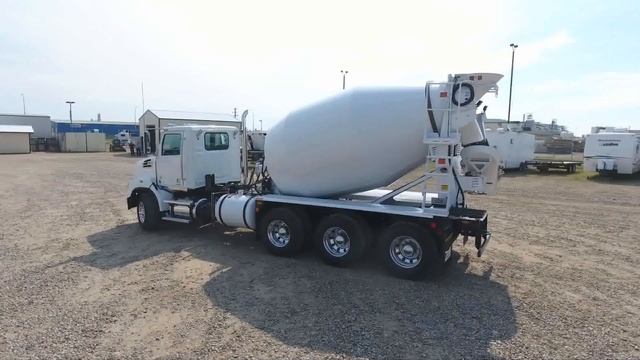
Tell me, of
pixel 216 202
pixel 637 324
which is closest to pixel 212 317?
pixel 216 202

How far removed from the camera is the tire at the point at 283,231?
824cm

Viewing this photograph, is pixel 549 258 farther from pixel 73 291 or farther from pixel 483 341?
pixel 73 291

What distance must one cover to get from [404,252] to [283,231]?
2.50 meters

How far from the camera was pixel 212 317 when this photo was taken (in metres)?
5.88

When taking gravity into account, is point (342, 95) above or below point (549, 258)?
above

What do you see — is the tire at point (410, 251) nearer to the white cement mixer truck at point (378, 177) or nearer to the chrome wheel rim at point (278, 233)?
the white cement mixer truck at point (378, 177)

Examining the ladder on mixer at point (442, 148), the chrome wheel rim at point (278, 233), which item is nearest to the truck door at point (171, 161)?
the chrome wheel rim at point (278, 233)

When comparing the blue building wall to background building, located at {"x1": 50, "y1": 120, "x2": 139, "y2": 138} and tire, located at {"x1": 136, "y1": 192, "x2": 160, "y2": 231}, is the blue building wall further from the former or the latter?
tire, located at {"x1": 136, "y1": 192, "x2": 160, "y2": 231}

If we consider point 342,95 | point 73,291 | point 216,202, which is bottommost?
point 73,291

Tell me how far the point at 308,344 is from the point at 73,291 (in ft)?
13.4

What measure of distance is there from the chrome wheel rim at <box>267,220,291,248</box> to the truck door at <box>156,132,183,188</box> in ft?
10.2

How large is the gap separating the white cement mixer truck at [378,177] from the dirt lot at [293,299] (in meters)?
0.53

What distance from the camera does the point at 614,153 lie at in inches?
947

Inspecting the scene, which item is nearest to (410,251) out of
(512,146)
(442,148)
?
(442,148)
